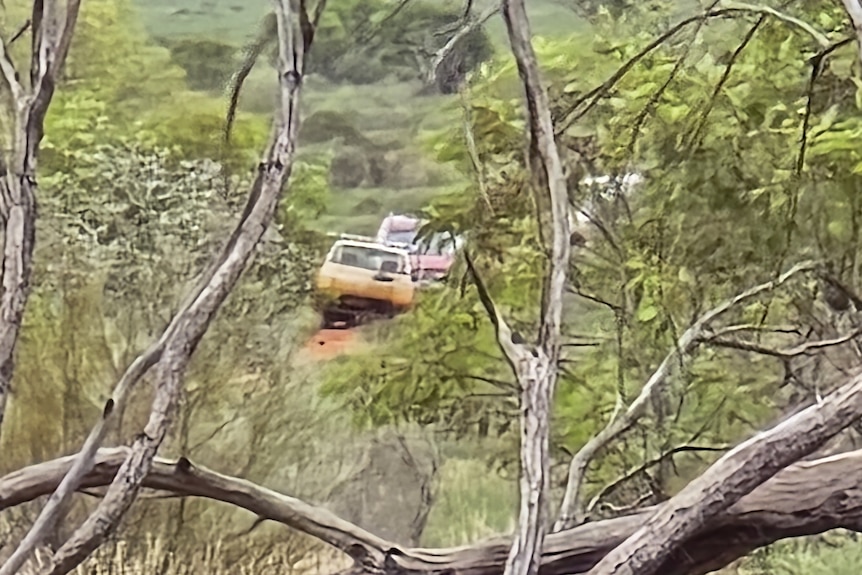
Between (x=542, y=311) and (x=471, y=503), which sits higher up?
(x=542, y=311)

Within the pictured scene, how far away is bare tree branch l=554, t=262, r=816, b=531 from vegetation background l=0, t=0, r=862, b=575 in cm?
1

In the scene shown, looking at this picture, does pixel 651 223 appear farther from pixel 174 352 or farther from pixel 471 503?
pixel 174 352

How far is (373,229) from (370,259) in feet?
0.12

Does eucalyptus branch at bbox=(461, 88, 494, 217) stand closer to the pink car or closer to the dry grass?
the pink car

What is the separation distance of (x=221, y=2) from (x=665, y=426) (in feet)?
2.38

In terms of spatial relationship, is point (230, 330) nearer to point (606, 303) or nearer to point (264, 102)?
point (264, 102)

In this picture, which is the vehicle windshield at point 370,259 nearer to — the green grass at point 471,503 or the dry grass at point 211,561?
the green grass at point 471,503

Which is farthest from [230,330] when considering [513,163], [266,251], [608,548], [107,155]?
[608,548]

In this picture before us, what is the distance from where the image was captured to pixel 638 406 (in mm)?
1345

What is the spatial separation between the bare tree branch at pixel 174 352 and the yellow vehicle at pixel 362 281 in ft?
0.31

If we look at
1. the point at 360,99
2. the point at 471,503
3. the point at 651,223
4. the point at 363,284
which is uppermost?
the point at 360,99

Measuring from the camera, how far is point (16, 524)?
1.37 meters

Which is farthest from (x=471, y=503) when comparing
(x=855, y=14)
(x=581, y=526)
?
(x=855, y=14)

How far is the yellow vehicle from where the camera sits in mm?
1338
